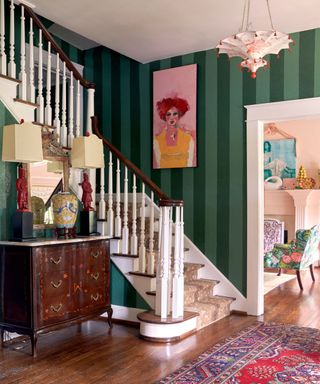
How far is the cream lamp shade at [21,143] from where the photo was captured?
151 inches

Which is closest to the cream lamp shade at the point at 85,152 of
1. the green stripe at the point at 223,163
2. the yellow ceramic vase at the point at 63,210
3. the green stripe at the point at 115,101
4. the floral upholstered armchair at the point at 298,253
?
the yellow ceramic vase at the point at 63,210

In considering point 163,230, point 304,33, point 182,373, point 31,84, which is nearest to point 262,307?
point 163,230

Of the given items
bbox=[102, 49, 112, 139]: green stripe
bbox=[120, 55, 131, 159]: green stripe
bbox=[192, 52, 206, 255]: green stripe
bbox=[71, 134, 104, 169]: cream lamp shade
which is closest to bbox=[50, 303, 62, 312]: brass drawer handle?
bbox=[71, 134, 104, 169]: cream lamp shade

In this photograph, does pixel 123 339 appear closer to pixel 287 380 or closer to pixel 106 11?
pixel 287 380

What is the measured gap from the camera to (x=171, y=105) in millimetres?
5879

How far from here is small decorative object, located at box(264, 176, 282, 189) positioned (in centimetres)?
978

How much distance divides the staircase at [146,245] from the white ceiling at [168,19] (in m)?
0.42

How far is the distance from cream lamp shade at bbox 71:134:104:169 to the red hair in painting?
5.07 feet

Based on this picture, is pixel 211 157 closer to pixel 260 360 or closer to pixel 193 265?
pixel 193 265

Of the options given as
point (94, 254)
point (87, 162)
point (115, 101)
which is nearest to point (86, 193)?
point (87, 162)

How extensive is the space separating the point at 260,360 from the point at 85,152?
8.30 feet

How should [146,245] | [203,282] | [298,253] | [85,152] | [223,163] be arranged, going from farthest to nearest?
[298,253]
[223,163]
[203,282]
[146,245]
[85,152]

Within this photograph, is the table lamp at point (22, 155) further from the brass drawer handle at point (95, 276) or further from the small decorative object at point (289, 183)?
the small decorative object at point (289, 183)

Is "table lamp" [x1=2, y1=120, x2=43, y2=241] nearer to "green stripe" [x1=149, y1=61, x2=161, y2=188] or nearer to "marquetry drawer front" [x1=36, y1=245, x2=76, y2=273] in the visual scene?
"marquetry drawer front" [x1=36, y1=245, x2=76, y2=273]
